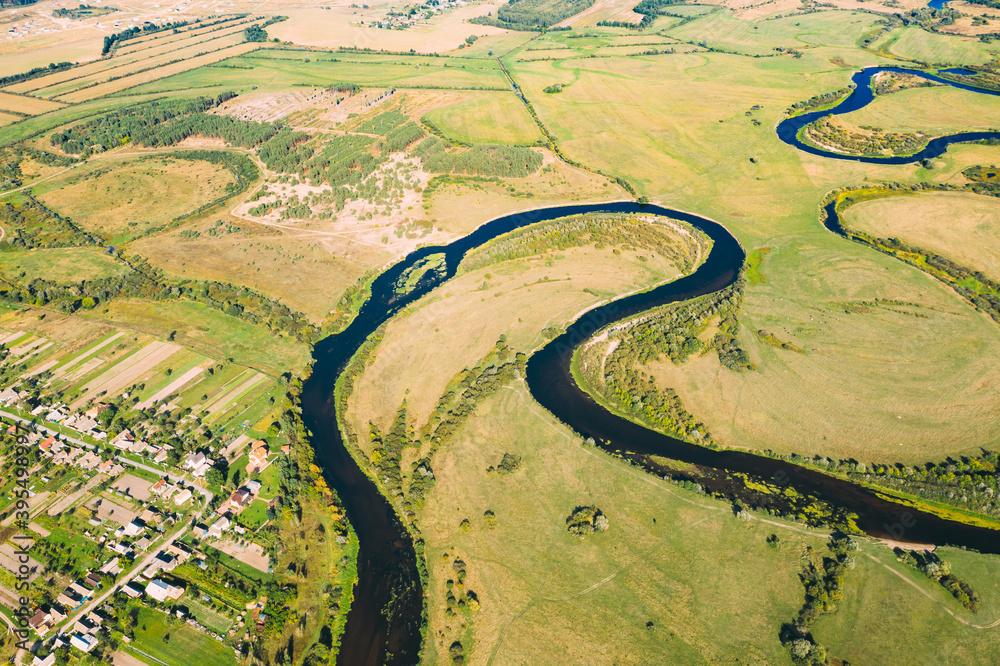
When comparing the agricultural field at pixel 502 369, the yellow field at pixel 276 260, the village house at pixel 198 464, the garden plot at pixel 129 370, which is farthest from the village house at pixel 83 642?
the yellow field at pixel 276 260

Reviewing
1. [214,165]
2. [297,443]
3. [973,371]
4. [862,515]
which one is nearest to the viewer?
[862,515]

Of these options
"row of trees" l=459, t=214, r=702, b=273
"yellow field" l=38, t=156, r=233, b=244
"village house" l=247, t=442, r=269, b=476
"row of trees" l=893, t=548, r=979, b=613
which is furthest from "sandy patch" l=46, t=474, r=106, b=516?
"row of trees" l=893, t=548, r=979, b=613

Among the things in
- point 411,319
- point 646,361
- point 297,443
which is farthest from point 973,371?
point 297,443

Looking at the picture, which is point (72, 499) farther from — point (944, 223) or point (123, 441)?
point (944, 223)

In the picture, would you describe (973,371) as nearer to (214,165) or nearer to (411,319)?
(411,319)

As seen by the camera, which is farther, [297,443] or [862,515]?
[297,443]

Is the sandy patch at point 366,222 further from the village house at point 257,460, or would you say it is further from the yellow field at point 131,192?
the village house at point 257,460

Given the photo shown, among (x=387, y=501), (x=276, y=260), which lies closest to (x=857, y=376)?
(x=387, y=501)
